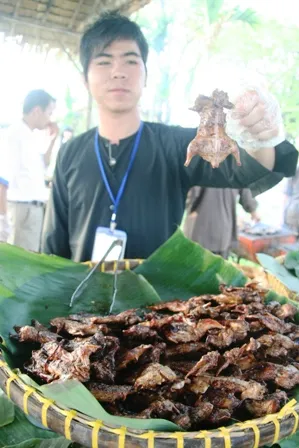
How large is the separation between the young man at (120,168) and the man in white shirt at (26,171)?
2.00 metres

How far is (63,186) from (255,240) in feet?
11.1

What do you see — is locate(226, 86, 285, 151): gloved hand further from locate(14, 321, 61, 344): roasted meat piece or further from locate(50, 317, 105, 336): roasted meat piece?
locate(14, 321, 61, 344): roasted meat piece

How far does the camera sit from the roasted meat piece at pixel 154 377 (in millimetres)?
1218

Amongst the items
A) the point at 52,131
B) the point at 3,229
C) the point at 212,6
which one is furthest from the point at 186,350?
the point at 212,6

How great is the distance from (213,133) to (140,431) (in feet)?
3.23

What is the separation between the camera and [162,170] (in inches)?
107

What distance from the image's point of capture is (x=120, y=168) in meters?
2.74

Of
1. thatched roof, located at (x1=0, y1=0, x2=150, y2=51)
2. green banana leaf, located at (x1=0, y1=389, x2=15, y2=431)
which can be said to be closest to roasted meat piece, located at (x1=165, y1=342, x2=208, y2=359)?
green banana leaf, located at (x1=0, y1=389, x2=15, y2=431)

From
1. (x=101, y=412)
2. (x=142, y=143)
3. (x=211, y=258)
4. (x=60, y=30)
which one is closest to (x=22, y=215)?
(x=60, y=30)

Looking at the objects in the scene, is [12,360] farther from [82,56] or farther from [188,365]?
[82,56]

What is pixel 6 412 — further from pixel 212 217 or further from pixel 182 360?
pixel 212 217

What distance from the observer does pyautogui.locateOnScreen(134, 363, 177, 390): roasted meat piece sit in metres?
1.22

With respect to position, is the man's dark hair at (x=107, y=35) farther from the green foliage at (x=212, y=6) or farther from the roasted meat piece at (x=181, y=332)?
the green foliage at (x=212, y=6)

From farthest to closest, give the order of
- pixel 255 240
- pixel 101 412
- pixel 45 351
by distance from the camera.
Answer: pixel 255 240 → pixel 45 351 → pixel 101 412
